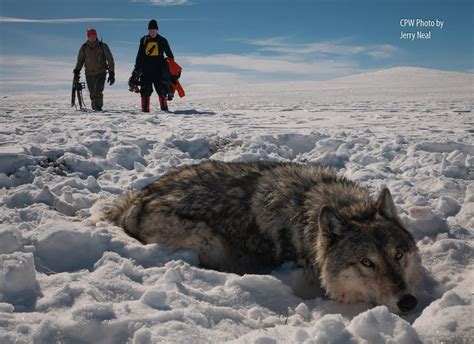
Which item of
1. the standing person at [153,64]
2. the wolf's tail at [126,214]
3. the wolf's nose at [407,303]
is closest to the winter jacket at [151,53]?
the standing person at [153,64]

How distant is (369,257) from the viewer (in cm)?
385

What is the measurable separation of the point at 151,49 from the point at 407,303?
15.0 m

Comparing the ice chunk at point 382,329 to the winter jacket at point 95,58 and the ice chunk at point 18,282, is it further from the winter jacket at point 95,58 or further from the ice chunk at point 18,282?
the winter jacket at point 95,58

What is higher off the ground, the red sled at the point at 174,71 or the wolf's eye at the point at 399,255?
the red sled at the point at 174,71

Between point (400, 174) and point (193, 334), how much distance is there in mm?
5756

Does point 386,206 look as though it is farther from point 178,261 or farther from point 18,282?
point 18,282

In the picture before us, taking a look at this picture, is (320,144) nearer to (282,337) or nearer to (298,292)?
(298,292)

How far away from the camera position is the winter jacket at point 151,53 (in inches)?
655

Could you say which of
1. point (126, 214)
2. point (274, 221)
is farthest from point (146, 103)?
point (274, 221)

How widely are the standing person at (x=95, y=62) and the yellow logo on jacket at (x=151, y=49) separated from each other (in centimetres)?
189

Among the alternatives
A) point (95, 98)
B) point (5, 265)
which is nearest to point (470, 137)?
point (5, 265)

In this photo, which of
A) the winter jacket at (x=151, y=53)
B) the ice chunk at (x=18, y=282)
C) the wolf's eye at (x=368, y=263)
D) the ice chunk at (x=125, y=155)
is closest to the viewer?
the ice chunk at (x=18, y=282)

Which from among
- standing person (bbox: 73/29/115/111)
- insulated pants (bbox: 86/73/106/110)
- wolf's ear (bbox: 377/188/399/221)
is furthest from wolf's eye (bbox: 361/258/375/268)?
insulated pants (bbox: 86/73/106/110)

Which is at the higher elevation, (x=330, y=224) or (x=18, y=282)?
(x=330, y=224)
